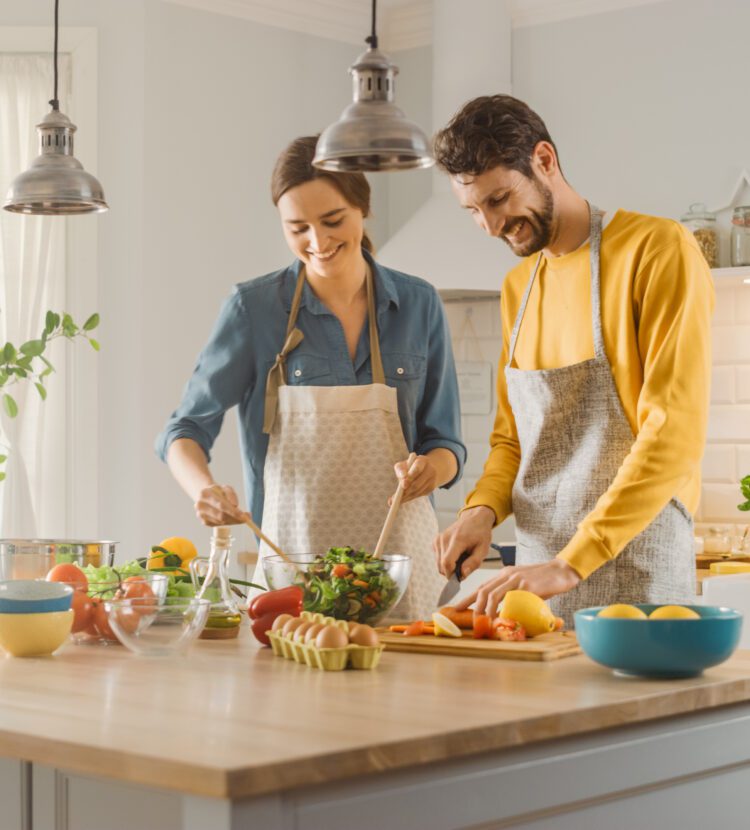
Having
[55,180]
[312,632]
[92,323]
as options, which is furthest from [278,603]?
[92,323]

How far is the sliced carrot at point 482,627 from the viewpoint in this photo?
6.33ft

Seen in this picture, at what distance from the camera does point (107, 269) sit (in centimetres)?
459

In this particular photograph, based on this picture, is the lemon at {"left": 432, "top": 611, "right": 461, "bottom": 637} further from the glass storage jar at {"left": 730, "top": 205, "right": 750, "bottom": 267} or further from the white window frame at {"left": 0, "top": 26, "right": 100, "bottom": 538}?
the white window frame at {"left": 0, "top": 26, "right": 100, "bottom": 538}

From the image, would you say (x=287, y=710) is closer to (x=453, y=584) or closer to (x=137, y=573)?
(x=137, y=573)

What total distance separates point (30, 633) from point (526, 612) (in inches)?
28.1

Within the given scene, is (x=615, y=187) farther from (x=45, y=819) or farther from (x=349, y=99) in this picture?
(x=45, y=819)

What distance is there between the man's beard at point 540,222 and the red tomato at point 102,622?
941mm

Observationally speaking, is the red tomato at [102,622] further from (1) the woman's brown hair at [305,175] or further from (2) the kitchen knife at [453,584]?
(1) the woman's brown hair at [305,175]

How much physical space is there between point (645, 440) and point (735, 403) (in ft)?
8.14

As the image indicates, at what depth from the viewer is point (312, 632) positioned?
70.0 inches

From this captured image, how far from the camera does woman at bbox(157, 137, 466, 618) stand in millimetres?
2627

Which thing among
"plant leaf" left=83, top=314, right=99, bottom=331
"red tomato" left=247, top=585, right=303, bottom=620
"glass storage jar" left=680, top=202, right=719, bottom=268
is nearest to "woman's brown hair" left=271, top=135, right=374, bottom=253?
"red tomato" left=247, top=585, right=303, bottom=620

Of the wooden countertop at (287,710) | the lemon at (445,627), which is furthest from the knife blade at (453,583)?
the wooden countertop at (287,710)

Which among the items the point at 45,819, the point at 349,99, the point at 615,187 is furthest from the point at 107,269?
the point at 45,819
